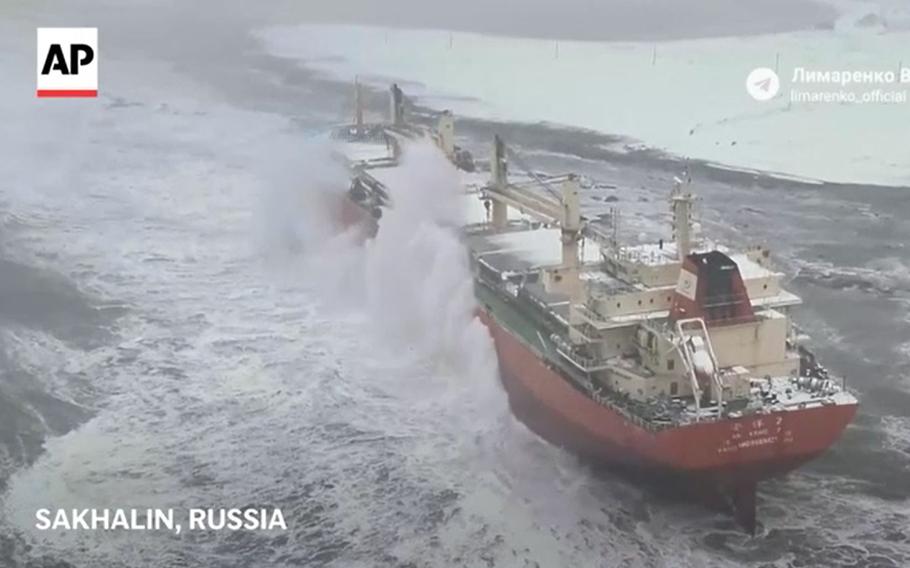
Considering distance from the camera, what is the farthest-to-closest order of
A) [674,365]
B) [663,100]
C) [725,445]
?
[663,100] < [674,365] < [725,445]

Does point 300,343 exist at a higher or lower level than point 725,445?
lower

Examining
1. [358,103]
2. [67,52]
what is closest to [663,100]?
[358,103]

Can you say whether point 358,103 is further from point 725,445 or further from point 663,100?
point 725,445

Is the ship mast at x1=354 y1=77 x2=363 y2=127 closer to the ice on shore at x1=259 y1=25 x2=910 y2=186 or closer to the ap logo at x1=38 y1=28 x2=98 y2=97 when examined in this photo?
the ice on shore at x1=259 y1=25 x2=910 y2=186

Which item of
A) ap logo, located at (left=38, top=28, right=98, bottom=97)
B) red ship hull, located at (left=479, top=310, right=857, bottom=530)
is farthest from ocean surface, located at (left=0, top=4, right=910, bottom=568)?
ap logo, located at (left=38, top=28, right=98, bottom=97)

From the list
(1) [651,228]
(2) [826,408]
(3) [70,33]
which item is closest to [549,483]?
(2) [826,408]

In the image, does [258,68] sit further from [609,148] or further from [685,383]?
Result: [685,383]

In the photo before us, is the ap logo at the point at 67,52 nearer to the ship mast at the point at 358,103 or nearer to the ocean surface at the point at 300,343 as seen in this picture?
the ocean surface at the point at 300,343
